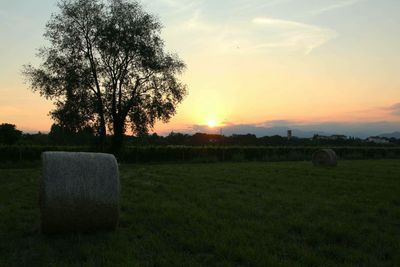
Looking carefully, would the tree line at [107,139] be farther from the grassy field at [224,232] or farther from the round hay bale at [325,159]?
the grassy field at [224,232]

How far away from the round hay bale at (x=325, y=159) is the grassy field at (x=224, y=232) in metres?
16.4

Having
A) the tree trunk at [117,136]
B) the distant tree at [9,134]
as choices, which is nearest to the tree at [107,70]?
the tree trunk at [117,136]

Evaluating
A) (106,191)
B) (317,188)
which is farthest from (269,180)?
(106,191)

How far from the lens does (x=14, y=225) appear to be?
9172mm

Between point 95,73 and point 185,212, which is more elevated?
point 95,73

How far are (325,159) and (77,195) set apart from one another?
2557 centimetres

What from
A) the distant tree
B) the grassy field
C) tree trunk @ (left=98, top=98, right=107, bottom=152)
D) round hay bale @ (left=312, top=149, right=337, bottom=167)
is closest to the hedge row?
tree trunk @ (left=98, top=98, right=107, bottom=152)

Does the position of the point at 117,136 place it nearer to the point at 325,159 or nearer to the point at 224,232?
the point at 325,159

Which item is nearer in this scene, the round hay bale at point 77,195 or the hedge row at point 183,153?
the round hay bale at point 77,195

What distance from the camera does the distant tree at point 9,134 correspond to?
160 feet

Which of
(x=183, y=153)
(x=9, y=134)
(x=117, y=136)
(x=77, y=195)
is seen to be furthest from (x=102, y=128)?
(x=77, y=195)

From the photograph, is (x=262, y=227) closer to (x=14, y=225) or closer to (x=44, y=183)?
(x=44, y=183)

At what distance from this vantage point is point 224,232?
8516 millimetres

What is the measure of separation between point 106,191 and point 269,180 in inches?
439
